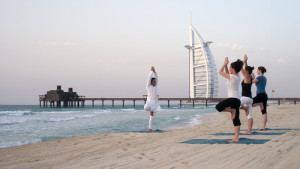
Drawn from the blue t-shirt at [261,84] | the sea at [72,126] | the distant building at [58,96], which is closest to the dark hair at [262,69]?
the blue t-shirt at [261,84]

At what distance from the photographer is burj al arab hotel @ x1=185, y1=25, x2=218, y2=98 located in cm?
9956

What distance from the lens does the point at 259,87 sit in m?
6.77

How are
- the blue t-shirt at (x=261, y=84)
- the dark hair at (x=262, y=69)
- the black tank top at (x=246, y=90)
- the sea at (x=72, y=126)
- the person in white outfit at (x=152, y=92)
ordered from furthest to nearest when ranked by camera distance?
the sea at (x=72, y=126), the person in white outfit at (x=152, y=92), the dark hair at (x=262, y=69), the blue t-shirt at (x=261, y=84), the black tank top at (x=246, y=90)

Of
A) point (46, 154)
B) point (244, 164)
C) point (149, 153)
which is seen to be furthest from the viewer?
point (46, 154)

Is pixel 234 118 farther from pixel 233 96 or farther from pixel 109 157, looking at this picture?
pixel 109 157

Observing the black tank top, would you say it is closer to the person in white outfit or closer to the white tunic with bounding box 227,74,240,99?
the white tunic with bounding box 227,74,240,99

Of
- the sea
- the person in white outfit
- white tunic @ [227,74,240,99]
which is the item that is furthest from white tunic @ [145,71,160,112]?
white tunic @ [227,74,240,99]

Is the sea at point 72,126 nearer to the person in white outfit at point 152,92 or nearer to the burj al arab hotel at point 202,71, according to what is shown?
the person in white outfit at point 152,92

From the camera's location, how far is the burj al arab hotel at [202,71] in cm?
9956

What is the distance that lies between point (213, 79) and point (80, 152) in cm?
9877

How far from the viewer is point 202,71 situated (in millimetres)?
100750

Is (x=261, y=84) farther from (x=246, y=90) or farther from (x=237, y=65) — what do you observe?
(x=237, y=65)

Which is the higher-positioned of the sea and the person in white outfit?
the person in white outfit

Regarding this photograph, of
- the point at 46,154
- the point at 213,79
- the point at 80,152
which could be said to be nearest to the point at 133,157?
the point at 80,152
